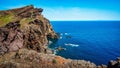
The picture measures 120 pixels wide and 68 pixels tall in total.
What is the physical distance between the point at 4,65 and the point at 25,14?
85.1 metres

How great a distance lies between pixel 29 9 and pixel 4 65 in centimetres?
9205

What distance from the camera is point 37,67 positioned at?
49.6 m

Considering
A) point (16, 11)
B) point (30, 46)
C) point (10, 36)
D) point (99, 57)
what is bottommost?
point (99, 57)

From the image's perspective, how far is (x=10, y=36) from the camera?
7156 cm

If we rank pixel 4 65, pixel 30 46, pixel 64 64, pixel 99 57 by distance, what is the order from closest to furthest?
pixel 4 65 < pixel 64 64 < pixel 30 46 < pixel 99 57

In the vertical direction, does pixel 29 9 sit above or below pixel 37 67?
above

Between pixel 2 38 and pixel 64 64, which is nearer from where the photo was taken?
pixel 64 64

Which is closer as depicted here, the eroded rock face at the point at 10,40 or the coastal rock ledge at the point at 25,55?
the coastal rock ledge at the point at 25,55

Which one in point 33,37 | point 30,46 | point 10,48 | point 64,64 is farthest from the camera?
point 33,37

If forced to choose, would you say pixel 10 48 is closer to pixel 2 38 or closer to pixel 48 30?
pixel 2 38

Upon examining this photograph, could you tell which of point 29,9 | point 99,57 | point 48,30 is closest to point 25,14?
point 29,9

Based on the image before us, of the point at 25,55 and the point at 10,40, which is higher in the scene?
the point at 10,40

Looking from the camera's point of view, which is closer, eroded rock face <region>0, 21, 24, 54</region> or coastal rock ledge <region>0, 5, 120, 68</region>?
coastal rock ledge <region>0, 5, 120, 68</region>

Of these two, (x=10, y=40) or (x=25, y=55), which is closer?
(x=25, y=55)
